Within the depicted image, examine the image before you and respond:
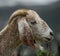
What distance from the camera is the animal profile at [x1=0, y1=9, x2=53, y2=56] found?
337 inches

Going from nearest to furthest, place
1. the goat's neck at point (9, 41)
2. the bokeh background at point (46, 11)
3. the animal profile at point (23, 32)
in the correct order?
the animal profile at point (23, 32) → the goat's neck at point (9, 41) → the bokeh background at point (46, 11)

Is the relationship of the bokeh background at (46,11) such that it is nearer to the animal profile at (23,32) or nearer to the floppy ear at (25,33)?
the animal profile at (23,32)

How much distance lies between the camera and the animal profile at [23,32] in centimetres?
855

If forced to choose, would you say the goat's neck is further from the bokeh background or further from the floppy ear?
the bokeh background

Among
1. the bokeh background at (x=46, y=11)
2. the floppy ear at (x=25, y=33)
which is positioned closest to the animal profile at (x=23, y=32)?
the floppy ear at (x=25, y=33)

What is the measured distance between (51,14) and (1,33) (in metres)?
11.8

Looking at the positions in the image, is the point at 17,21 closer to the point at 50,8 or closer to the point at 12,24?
the point at 12,24

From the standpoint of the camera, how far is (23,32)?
28.1 ft

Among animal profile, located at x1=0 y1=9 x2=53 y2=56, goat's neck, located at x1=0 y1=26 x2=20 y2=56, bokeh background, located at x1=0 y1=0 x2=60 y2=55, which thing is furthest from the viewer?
bokeh background, located at x1=0 y1=0 x2=60 y2=55

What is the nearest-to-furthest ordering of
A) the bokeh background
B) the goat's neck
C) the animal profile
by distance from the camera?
the animal profile
the goat's neck
the bokeh background

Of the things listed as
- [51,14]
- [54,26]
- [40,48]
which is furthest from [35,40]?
[51,14]

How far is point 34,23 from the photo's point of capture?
862 cm

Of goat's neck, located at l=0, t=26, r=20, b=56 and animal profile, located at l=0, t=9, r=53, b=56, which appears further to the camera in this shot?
goat's neck, located at l=0, t=26, r=20, b=56

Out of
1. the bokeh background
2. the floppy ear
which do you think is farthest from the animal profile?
the bokeh background
